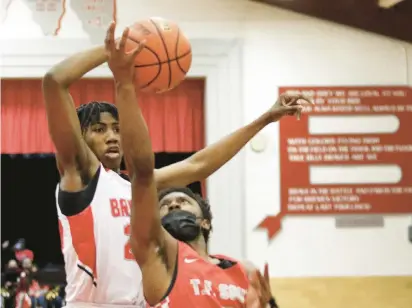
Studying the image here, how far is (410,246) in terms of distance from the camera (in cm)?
492

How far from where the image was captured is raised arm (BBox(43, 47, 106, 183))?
2053 millimetres

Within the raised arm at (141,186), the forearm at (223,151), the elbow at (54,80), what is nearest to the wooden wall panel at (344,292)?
the forearm at (223,151)

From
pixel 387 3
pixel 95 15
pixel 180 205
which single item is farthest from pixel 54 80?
pixel 387 3

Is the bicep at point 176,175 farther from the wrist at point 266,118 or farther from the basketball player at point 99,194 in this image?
the wrist at point 266,118

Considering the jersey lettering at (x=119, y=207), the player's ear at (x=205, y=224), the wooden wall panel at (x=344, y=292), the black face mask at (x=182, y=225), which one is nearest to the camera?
the black face mask at (x=182, y=225)

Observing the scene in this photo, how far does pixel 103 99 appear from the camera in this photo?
197 inches

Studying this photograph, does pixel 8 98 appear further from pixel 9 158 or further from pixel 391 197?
pixel 391 197

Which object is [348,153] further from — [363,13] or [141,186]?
[141,186]

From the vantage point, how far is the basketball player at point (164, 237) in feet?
5.36

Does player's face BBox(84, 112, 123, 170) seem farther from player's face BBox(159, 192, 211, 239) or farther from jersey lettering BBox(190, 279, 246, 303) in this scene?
jersey lettering BBox(190, 279, 246, 303)

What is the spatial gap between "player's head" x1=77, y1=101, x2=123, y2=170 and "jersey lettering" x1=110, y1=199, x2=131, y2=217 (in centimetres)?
15

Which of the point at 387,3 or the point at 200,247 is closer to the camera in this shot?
the point at 200,247

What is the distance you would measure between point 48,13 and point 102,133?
2661 mm

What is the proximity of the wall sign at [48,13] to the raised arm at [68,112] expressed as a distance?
2762mm
